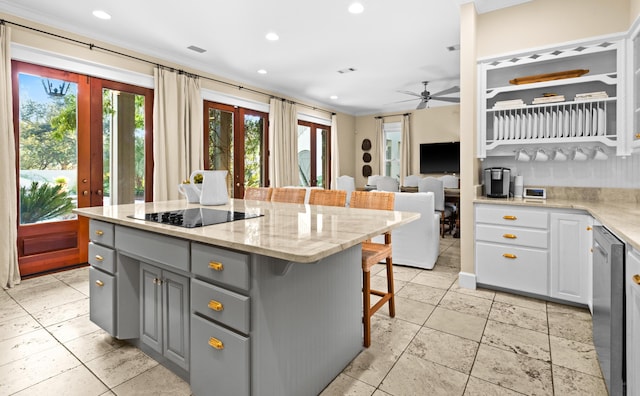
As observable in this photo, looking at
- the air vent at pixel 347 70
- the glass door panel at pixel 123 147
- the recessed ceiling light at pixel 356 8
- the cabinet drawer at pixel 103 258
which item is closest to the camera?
the cabinet drawer at pixel 103 258

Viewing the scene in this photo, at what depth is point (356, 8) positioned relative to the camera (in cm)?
321

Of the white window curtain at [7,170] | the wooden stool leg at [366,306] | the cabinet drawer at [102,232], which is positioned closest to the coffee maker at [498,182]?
the wooden stool leg at [366,306]

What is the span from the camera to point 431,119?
7.60 m

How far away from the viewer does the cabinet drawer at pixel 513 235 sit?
2.68 metres

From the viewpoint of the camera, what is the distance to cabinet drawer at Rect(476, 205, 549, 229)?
2676mm

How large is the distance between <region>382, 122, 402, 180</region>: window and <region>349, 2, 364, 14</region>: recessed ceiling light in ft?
16.9

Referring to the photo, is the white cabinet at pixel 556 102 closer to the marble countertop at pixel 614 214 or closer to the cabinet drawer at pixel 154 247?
the marble countertop at pixel 614 214

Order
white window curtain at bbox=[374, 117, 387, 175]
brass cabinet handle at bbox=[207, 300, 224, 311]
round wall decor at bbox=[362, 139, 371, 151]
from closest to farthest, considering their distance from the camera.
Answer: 1. brass cabinet handle at bbox=[207, 300, 224, 311]
2. white window curtain at bbox=[374, 117, 387, 175]
3. round wall decor at bbox=[362, 139, 371, 151]

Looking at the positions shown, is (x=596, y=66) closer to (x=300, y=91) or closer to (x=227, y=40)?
(x=227, y=40)

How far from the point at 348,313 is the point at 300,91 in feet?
17.8

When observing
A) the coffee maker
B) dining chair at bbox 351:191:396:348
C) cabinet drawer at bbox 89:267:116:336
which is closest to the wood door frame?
cabinet drawer at bbox 89:267:116:336

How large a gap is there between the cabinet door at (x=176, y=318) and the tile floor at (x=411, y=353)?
0.16 metres

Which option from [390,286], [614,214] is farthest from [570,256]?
[390,286]

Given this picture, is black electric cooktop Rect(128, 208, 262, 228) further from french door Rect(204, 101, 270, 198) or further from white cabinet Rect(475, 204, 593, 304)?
french door Rect(204, 101, 270, 198)
